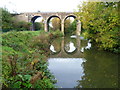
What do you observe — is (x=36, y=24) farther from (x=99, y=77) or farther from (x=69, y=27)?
(x=99, y=77)

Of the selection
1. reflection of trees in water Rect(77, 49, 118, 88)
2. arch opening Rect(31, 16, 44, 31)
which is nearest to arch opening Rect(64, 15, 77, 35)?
arch opening Rect(31, 16, 44, 31)

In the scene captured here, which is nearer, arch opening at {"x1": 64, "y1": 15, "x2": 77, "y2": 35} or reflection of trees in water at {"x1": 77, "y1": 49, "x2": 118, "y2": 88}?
reflection of trees in water at {"x1": 77, "y1": 49, "x2": 118, "y2": 88}

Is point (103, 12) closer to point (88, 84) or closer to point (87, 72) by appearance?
point (87, 72)

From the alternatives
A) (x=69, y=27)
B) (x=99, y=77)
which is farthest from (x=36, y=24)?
(x=99, y=77)

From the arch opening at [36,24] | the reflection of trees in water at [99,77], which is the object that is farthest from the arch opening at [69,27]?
the reflection of trees in water at [99,77]

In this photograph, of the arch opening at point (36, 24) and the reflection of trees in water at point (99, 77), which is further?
the arch opening at point (36, 24)

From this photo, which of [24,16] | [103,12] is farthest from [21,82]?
[24,16]

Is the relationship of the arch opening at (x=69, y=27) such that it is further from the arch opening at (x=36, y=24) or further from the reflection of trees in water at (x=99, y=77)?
the reflection of trees in water at (x=99, y=77)

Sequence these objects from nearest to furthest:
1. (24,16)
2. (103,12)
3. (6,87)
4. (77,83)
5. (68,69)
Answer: (6,87)
(77,83)
(68,69)
(103,12)
(24,16)

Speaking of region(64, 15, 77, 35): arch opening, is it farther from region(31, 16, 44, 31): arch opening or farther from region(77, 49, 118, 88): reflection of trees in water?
region(77, 49, 118, 88): reflection of trees in water

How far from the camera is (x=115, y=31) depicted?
10836 millimetres

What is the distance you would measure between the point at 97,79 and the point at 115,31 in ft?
16.3

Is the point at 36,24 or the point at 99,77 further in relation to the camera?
the point at 36,24

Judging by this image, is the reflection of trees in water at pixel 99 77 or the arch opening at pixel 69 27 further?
the arch opening at pixel 69 27
